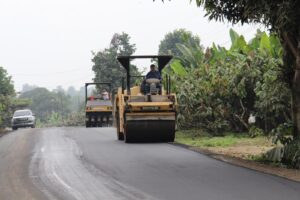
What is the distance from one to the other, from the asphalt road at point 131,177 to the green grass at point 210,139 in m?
2.68

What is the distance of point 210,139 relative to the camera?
19641 mm

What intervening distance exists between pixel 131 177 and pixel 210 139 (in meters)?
9.75

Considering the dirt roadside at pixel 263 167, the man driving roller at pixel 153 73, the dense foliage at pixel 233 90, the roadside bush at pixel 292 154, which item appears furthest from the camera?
the dense foliage at pixel 233 90

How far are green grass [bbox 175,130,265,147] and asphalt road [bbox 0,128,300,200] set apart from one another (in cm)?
268

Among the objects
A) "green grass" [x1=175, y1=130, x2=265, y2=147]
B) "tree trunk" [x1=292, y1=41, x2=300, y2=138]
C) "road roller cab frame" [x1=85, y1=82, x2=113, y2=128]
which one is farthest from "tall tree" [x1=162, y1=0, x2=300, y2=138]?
"road roller cab frame" [x1=85, y1=82, x2=113, y2=128]

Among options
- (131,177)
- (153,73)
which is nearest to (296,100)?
(131,177)

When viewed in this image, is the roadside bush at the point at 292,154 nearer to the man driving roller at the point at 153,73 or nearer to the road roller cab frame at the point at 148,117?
the road roller cab frame at the point at 148,117

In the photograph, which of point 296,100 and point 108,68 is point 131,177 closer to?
point 296,100

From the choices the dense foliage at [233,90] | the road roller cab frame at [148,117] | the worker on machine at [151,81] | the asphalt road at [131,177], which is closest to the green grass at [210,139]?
the dense foliage at [233,90]

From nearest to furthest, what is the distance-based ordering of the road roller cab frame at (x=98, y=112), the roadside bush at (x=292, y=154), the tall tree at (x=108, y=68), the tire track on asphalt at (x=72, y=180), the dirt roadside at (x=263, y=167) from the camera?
the tire track on asphalt at (x=72, y=180)
the dirt roadside at (x=263, y=167)
the roadside bush at (x=292, y=154)
the road roller cab frame at (x=98, y=112)
the tall tree at (x=108, y=68)

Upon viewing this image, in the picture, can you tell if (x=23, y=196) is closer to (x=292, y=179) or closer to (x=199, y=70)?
(x=292, y=179)

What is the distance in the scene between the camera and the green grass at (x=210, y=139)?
696 inches

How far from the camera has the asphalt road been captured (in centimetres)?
852

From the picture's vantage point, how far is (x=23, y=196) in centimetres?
859
